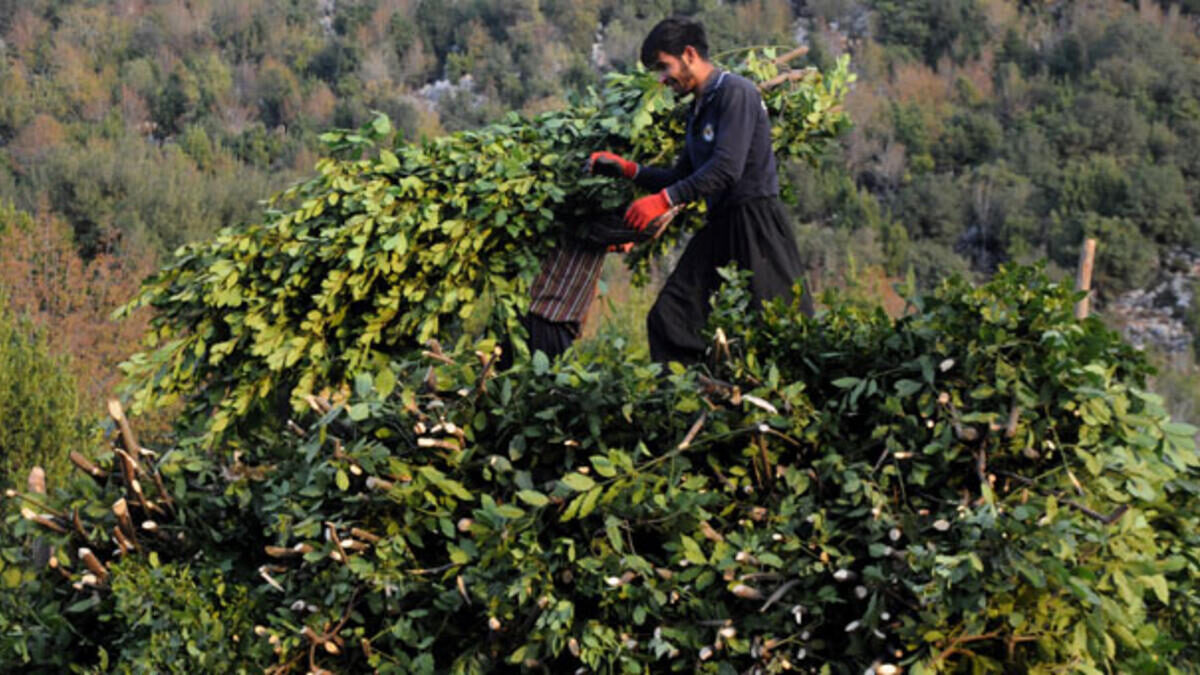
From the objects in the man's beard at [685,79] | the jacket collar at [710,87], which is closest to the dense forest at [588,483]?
the man's beard at [685,79]

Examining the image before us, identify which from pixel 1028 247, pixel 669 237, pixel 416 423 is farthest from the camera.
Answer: pixel 1028 247

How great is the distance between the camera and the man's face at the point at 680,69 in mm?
4688

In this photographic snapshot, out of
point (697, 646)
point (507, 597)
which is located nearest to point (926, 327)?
point (697, 646)

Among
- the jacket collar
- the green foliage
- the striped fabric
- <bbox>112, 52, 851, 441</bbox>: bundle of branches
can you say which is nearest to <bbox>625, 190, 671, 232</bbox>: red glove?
the jacket collar

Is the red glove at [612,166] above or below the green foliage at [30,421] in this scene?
above

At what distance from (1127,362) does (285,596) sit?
1991 mm

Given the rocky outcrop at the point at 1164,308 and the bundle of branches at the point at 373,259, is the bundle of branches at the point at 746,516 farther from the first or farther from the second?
the rocky outcrop at the point at 1164,308

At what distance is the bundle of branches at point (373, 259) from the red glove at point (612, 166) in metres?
0.10

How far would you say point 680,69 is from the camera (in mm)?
4703

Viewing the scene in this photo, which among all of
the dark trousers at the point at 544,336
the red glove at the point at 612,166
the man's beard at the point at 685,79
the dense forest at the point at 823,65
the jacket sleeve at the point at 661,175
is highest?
the man's beard at the point at 685,79

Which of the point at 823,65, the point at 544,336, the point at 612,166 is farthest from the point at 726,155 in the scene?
the point at 823,65

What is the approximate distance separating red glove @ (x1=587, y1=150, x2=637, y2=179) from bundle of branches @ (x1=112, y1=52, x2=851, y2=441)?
104 millimetres

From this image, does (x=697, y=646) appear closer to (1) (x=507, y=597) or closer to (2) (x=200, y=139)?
(1) (x=507, y=597)

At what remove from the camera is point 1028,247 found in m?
30.6
